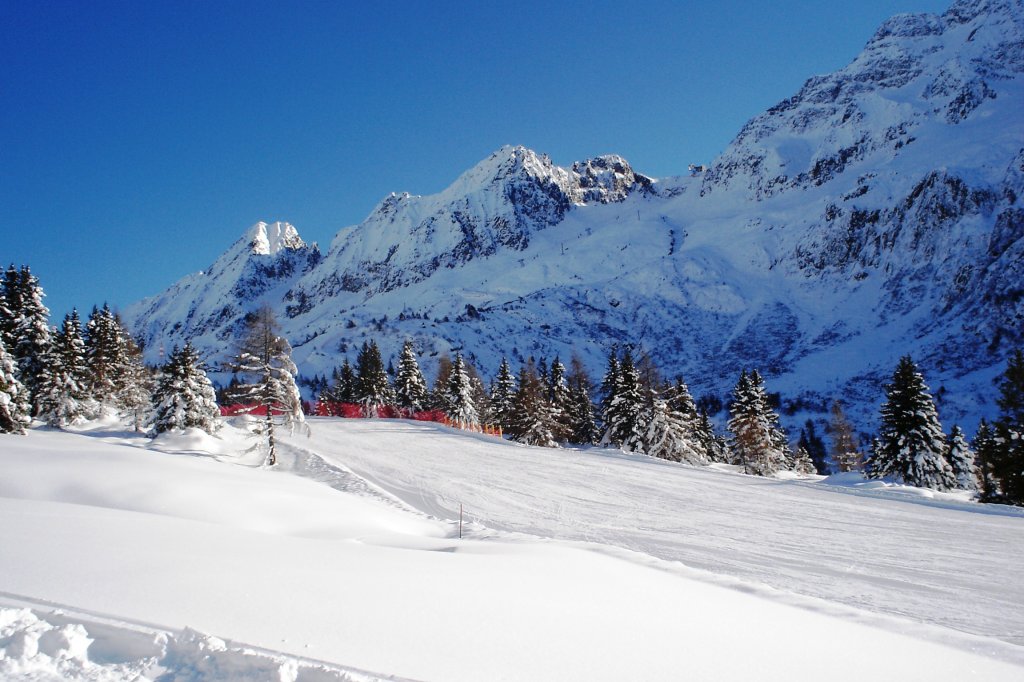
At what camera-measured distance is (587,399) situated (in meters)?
48.4

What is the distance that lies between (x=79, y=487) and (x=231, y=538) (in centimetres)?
647

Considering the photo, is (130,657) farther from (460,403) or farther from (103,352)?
(460,403)

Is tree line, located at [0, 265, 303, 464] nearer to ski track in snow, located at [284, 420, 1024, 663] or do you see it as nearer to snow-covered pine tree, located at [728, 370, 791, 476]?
ski track in snow, located at [284, 420, 1024, 663]

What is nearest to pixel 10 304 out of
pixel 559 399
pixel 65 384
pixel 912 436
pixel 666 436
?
pixel 65 384

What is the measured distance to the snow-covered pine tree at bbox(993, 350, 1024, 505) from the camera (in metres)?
21.0

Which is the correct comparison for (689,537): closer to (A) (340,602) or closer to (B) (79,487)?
(A) (340,602)

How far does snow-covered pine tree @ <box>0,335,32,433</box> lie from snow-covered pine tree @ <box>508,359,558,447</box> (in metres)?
28.8

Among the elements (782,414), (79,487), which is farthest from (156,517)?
(782,414)

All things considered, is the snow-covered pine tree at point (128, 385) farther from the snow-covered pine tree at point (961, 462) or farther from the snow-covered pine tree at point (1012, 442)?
the snow-covered pine tree at point (961, 462)

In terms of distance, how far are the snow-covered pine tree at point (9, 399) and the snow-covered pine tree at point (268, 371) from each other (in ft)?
27.4

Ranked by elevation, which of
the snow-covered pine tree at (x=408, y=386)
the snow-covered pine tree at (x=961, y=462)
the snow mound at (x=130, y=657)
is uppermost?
the snow-covered pine tree at (x=408, y=386)

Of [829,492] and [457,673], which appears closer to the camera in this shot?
[457,673]

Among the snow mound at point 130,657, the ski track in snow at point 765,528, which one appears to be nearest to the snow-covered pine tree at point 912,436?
the ski track in snow at point 765,528

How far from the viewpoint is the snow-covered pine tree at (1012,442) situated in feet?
68.8
